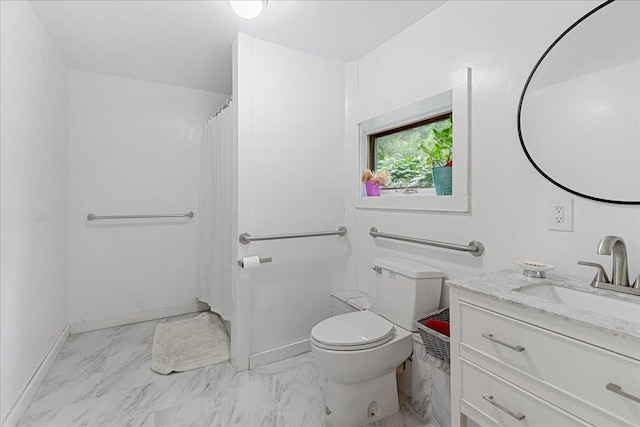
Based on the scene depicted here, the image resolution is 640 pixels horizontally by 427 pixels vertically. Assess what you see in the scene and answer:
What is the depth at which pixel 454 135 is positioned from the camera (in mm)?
1540

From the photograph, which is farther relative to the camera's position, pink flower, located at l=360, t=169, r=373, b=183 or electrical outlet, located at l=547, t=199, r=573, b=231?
pink flower, located at l=360, t=169, r=373, b=183

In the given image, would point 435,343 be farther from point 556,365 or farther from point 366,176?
point 366,176

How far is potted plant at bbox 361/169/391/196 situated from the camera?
6.79ft

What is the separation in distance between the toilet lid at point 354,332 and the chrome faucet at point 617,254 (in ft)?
2.86

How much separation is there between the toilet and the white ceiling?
56.6 inches

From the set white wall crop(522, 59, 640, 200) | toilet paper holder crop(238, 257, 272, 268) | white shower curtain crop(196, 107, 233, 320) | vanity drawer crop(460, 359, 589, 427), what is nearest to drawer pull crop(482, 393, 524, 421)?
vanity drawer crop(460, 359, 589, 427)

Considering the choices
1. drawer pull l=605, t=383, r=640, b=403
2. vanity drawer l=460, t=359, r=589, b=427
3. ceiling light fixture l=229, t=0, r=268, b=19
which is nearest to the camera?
drawer pull l=605, t=383, r=640, b=403

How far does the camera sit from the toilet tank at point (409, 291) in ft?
5.02

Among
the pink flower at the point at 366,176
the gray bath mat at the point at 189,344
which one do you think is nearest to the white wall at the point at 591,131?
the pink flower at the point at 366,176

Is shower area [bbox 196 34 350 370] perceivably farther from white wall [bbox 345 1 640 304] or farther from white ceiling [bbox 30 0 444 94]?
white wall [bbox 345 1 640 304]

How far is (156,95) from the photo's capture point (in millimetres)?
2688

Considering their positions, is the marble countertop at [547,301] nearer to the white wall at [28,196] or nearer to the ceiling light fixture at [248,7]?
the ceiling light fixture at [248,7]

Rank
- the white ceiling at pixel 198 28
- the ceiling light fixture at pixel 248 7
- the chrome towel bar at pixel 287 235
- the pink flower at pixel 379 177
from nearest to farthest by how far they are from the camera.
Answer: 1. the ceiling light fixture at pixel 248 7
2. the white ceiling at pixel 198 28
3. the chrome towel bar at pixel 287 235
4. the pink flower at pixel 379 177

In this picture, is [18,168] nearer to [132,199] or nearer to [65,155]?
[65,155]
